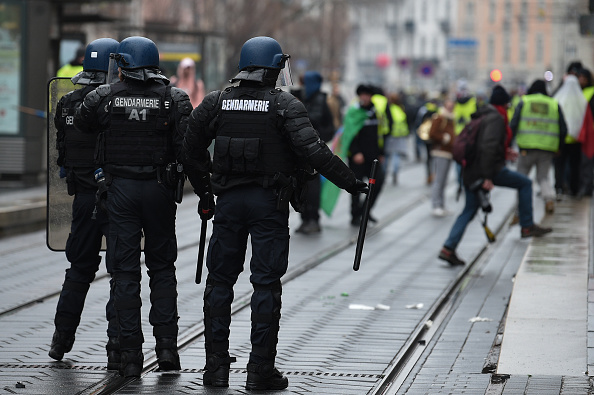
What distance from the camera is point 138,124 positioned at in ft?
23.3

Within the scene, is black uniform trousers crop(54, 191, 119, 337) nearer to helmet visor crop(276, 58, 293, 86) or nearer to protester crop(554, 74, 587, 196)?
helmet visor crop(276, 58, 293, 86)

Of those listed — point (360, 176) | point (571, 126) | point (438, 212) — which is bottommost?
point (438, 212)

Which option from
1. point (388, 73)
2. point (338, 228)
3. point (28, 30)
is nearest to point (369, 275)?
point (338, 228)

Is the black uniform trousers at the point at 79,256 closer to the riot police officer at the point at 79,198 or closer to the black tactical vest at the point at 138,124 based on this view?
the riot police officer at the point at 79,198

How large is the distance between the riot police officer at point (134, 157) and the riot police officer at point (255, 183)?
0.29 m

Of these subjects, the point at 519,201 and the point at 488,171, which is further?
the point at 519,201

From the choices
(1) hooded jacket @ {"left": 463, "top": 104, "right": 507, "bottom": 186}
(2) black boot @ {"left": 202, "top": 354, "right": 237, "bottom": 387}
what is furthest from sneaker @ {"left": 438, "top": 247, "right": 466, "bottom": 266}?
(2) black boot @ {"left": 202, "top": 354, "right": 237, "bottom": 387}

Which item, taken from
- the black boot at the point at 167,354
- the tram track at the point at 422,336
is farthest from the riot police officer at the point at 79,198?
the tram track at the point at 422,336

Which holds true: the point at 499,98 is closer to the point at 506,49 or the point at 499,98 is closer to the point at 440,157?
the point at 440,157

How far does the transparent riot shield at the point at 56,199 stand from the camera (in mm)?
8086

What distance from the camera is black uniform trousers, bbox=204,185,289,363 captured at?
22.2 feet

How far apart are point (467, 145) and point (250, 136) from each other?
18.4ft

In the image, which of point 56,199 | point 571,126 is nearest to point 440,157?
point 571,126

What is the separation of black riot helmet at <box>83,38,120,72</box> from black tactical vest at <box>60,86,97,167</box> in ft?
0.68
